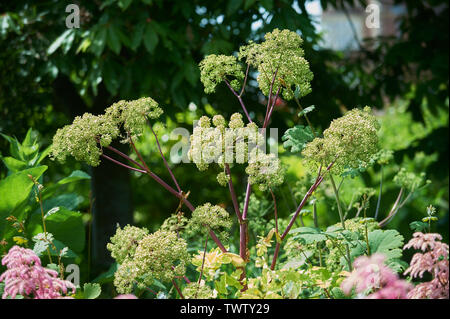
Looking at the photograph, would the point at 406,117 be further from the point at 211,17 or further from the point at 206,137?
the point at 206,137

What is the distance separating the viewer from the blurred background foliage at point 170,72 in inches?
88.6

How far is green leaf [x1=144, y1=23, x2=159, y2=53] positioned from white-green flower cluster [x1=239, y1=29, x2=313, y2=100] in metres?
1.04

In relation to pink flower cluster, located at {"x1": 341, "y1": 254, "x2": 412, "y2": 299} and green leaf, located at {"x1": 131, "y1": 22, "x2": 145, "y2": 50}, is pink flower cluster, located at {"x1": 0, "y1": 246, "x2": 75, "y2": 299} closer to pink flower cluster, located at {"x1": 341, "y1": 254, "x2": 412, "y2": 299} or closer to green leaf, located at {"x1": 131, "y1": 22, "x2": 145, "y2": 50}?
pink flower cluster, located at {"x1": 341, "y1": 254, "x2": 412, "y2": 299}

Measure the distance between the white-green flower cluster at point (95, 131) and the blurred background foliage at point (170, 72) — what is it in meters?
0.58

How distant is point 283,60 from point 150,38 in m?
1.17

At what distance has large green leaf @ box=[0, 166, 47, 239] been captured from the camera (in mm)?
1504

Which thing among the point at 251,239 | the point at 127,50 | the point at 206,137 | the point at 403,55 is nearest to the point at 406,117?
the point at 403,55

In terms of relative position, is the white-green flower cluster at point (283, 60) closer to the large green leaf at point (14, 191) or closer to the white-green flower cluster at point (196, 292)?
the white-green flower cluster at point (196, 292)

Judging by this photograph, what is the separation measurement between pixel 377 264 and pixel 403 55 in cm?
245

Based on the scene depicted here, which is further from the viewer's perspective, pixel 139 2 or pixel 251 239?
pixel 139 2

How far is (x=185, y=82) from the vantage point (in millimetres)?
2445

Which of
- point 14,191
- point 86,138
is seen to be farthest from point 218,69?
point 14,191

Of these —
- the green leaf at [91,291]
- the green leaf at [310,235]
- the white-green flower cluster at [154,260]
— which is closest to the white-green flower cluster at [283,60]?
the green leaf at [310,235]

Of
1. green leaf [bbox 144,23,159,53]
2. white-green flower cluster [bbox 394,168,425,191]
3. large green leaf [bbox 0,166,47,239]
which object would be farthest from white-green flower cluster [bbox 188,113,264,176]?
green leaf [bbox 144,23,159,53]
